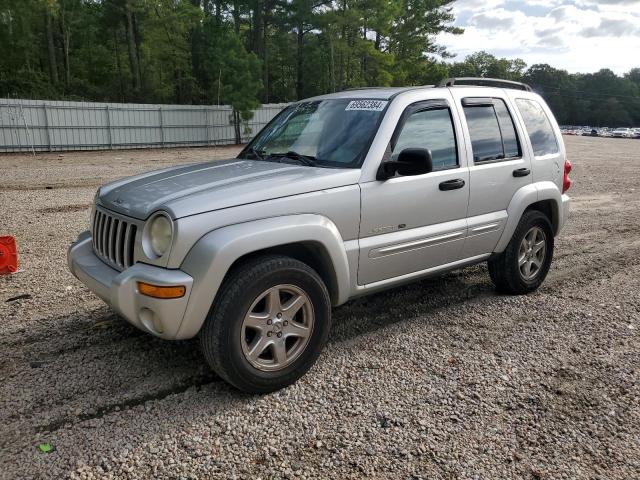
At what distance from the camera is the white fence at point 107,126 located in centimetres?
2219

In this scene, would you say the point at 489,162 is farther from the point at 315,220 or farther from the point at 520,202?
the point at 315,220

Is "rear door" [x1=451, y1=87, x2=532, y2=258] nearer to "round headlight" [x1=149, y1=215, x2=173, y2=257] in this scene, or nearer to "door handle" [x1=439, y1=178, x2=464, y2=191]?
"door handle" [x1=439, y1=178, x2=464, y2=191]

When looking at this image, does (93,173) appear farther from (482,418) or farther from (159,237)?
(482,418)

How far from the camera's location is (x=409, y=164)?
3.71 m

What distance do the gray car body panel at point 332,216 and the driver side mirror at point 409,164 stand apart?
6 cm

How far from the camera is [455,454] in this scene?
2871 millimetres

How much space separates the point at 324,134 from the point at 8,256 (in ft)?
12.4

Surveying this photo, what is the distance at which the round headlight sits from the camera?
3.10m

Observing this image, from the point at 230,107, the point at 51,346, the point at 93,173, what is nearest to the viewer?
the point at 51,346

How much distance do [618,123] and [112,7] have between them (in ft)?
345

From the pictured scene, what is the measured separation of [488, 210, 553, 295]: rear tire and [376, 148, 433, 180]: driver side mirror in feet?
5.64

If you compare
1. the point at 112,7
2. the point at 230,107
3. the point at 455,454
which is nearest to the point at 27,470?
the point at 455,454

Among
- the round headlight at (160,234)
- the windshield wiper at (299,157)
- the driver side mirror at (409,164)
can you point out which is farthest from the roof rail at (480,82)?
the round headlight at (160,234)

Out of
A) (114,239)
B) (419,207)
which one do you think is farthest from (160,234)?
(419,207)
